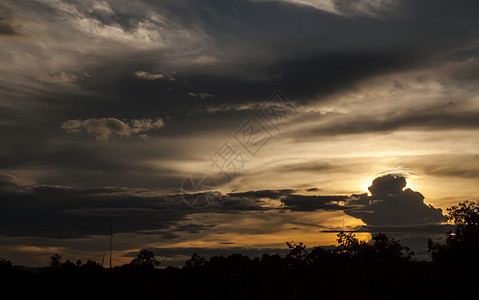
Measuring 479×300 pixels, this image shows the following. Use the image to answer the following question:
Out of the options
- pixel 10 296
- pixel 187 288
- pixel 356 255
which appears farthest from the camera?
pixel 356 255

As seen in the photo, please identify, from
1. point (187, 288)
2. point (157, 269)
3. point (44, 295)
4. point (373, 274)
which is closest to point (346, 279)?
point (373, 274)

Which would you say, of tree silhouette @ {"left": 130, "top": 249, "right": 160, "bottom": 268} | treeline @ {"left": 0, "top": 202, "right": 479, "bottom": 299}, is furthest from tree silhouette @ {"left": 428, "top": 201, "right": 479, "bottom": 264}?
tree silhouette @ {"left": 130, "top": 249, "right": 160, "bottom": 268}

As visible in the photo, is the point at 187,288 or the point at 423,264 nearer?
the point at 187,288

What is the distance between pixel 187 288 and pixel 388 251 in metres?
25.8

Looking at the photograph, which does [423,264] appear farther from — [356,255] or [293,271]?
[293,271]

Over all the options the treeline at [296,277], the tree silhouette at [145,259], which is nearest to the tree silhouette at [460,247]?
the treeline at [296,277]

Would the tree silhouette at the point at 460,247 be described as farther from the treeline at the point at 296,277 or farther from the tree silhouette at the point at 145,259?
the tree silhouette at the point at 145,259

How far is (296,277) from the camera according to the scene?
178ft

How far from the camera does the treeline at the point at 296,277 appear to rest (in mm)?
37969

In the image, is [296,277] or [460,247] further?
[296,277]

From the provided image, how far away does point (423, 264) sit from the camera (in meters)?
59.7

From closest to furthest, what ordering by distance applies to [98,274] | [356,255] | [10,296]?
[10,296] → [98,274] → [356,255]

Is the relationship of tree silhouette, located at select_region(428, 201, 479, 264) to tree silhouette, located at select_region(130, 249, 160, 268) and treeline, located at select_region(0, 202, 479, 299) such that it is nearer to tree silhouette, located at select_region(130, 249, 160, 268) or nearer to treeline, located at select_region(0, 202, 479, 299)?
treeline, located at select_region(0, 202, 479, 299)

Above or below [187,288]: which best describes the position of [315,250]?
above
